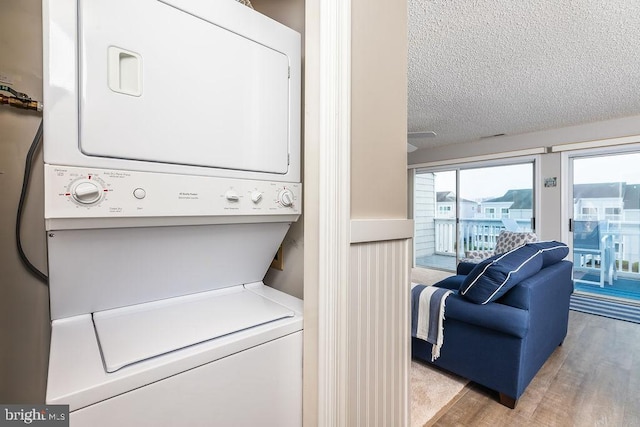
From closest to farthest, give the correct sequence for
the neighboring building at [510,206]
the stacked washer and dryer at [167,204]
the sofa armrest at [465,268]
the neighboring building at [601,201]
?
the stacked washer and dryer at [167,204]
the sofa armrest at [465,268]
the neighboring building at [601,201]
the neighboring building at [510,206]

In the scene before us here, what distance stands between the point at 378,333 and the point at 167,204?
688mm

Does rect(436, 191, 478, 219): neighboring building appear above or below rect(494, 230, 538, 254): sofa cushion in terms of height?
above

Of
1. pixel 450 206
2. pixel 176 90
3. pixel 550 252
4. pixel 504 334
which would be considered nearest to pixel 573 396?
pixel 504 334

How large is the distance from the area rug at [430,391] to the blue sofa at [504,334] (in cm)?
8

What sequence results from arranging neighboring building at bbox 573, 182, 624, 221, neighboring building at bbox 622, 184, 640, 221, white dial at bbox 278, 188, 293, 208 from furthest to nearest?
neighboring building at bbox 573, 182, 624, 221
neighboring building at bbox 622, 184, 640, 221
white dial at bbox 278, 188, 293, 208

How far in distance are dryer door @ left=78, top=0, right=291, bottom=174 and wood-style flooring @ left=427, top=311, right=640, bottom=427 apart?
6.05ft

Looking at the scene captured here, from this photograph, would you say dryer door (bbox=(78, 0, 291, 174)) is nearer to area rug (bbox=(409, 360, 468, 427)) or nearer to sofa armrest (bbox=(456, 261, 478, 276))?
area rug (bbox=(409, 360, 468, 427))

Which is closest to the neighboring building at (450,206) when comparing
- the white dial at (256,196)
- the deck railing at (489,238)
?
the deck railing at (489,238)

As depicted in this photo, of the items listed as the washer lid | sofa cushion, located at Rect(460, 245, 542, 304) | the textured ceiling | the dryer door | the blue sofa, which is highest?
the textured ceiling

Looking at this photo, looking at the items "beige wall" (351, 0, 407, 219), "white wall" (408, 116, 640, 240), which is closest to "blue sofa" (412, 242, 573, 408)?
"beige wall" (351, 0, 407, 219)

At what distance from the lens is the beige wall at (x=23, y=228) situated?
0.82 m

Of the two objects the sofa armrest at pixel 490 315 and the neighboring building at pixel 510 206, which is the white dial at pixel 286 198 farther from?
the neighboring building at pixel 510 206

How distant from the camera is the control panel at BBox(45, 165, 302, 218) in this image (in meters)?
0.55

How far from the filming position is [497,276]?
1.68m
